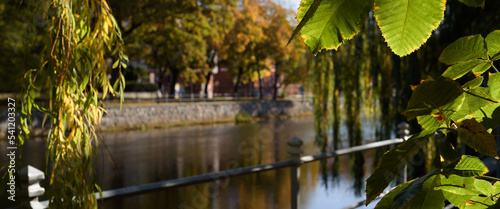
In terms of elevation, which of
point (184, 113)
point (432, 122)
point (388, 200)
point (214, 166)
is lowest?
point (214, 166)

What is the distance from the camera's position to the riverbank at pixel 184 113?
18.8m

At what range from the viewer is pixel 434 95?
0.67 metres

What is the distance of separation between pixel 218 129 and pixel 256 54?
10179 mm

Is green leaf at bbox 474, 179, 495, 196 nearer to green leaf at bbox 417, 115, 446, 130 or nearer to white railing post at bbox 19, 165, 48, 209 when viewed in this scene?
green leaf at bbox 417, 115, 446, 130

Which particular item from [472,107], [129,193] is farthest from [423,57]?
[472,107]

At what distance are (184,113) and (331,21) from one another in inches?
867

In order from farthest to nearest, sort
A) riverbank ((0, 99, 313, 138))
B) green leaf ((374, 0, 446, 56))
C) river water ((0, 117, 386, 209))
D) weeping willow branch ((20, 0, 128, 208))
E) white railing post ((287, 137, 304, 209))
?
riverbank ((0, 99, 313, 138)) → river water ((0, 117, 386, 209)) → white railing post ((287, 137, 304, 209)) → weeping willow branch ((20, 0, 128, 208)) → green leaf ((374, 0, 446, 56))

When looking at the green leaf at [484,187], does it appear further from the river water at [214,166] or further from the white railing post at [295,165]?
the river water at [214,166]

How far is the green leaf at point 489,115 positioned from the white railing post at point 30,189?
1.68 metres

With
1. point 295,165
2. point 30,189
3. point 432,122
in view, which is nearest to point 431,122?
point 432,122

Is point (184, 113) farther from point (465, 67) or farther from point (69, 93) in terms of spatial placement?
point (465, 67)

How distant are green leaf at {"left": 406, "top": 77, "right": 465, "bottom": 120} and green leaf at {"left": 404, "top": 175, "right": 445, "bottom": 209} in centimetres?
10

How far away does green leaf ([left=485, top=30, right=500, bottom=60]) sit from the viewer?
28.2 inches

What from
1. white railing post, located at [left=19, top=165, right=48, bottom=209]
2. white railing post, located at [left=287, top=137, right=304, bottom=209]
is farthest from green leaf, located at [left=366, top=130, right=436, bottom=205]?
white railing post, located at [left=287, top=137, right=304, bottom=209]
